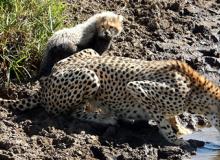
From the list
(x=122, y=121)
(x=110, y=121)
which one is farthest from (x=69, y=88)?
(x=122, y=121)

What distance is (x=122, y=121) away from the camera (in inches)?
317

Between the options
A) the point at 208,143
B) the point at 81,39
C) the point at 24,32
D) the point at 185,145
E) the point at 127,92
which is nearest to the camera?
the point at 185,145

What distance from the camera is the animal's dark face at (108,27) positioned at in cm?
912

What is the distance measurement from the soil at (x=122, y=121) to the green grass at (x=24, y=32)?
26cm

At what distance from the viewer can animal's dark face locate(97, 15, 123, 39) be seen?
29.9 feet

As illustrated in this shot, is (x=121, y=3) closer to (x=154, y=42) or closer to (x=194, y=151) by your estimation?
(x=154, y=42)

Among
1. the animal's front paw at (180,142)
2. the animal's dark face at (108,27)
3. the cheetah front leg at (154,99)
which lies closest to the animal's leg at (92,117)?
the cheetah front leg at (154,99)

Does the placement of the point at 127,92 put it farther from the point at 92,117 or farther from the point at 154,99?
the point at 92,117

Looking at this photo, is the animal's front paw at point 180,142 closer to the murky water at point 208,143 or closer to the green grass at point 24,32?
the murky water at point 208,143

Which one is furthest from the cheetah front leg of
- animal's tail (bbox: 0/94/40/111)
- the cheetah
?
the cheetah

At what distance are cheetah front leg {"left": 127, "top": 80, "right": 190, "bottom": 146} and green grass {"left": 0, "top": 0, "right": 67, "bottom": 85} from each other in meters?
1.41

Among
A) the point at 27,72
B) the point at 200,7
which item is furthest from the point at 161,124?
Result: the point at 200,7

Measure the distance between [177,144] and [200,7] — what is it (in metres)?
4.49

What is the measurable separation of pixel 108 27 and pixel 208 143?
6.17ft
